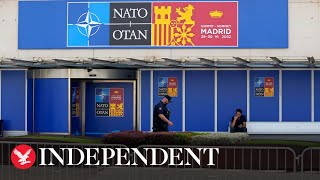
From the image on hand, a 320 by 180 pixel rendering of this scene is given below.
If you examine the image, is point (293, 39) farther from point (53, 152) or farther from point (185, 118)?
point (53, 152)

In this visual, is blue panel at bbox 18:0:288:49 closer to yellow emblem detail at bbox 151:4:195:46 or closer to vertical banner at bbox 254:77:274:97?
vertical banner at bbox 254:77:274:97

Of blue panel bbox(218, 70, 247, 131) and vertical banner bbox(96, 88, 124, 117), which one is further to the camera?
vertical banner bbox(96, 88, 124, 117)

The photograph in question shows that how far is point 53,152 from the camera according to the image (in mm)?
10539

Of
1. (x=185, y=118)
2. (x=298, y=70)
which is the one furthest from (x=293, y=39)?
(x=185, y=118)

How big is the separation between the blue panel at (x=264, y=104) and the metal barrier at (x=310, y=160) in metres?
8.12

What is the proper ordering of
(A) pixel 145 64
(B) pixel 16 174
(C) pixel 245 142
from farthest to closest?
(A) pixel 145 64
(C) pixel 245 142
(B) pixel 16 174

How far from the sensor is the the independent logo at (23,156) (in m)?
10.2

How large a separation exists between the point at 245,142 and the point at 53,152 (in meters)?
4.62

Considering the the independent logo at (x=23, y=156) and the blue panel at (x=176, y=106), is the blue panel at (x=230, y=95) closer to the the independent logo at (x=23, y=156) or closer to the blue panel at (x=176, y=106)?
the blue panel at (x=176, y=106)

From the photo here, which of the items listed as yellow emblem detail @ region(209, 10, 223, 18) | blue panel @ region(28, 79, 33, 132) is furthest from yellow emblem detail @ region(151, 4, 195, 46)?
blue panel @ region(28, 79, 33, 132)

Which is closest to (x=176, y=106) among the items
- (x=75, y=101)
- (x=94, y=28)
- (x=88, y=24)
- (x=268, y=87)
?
(x=268, y=87)

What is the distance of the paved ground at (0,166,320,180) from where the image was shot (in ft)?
34.9

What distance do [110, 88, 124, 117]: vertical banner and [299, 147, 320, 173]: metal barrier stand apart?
33.1ft

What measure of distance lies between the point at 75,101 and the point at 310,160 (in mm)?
11196
